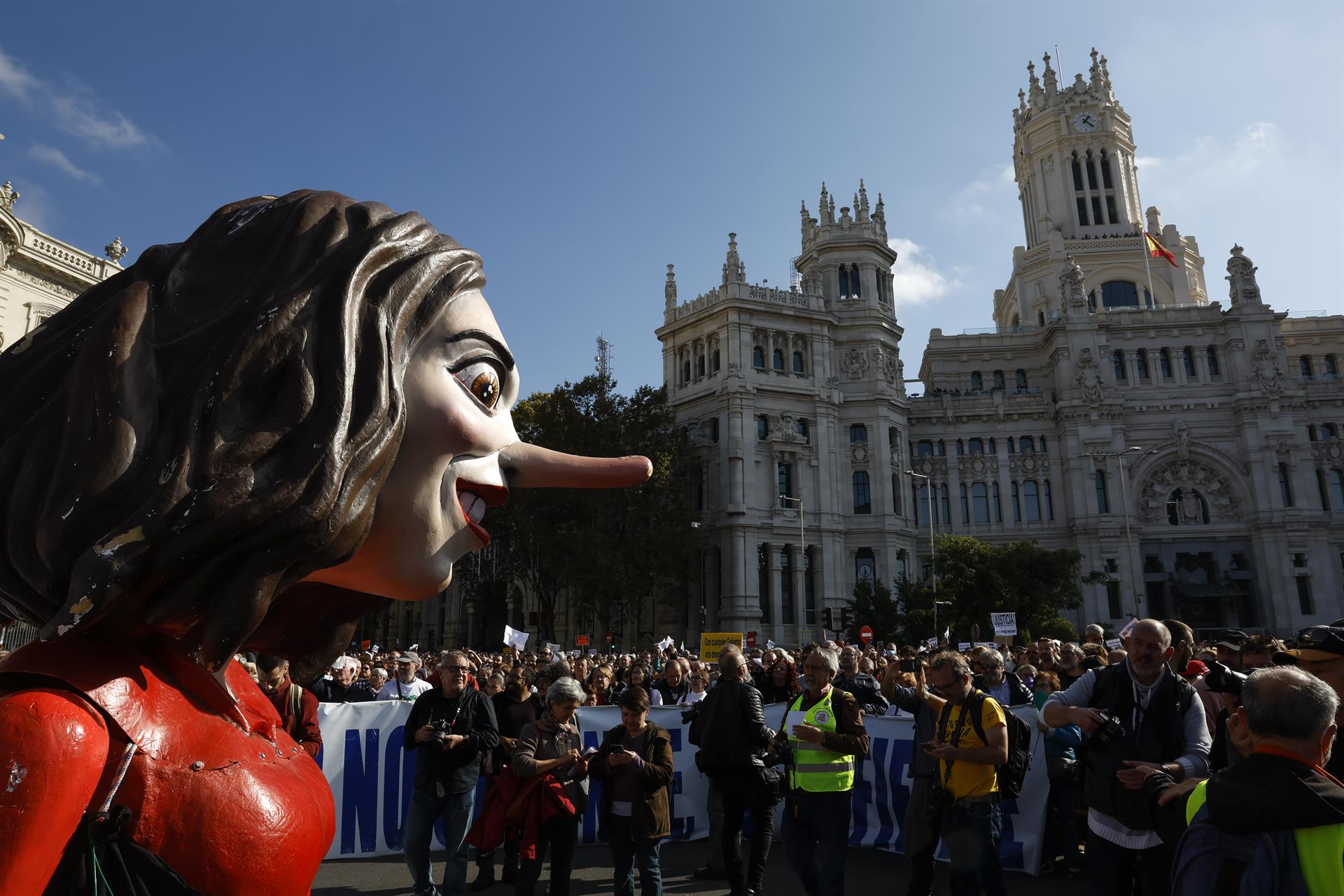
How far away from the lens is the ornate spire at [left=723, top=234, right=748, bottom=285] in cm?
4812

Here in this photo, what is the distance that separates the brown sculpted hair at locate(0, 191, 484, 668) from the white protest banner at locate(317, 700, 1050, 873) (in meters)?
7.48

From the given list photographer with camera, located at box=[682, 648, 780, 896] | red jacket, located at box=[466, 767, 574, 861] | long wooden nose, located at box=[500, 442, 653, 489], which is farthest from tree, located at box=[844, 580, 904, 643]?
long wooden nose, located at box=[500, 442, 653, 489]

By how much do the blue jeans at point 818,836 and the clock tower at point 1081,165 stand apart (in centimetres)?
6266

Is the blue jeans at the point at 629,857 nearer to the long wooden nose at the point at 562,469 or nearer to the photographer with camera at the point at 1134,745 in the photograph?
the photographer with camera at the point at 1134,745

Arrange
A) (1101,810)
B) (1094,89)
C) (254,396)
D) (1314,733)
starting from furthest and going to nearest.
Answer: (1094,89), (1101,810), (1314,733), (254,396)

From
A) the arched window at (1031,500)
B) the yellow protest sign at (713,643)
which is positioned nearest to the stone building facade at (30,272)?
the yellow protest sign at (713,643)

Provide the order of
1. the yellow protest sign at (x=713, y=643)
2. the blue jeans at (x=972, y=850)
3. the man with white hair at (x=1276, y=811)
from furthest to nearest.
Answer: the yellow protest sign at (x=713, y=643) → the blue jeans at (x=972, y=850) → the man with white hair at (x=1276, y=811)

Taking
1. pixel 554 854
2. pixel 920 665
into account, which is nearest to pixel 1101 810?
pixel 554 854

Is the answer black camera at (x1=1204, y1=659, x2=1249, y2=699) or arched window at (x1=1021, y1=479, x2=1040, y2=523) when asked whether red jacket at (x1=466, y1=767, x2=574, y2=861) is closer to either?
black camera at (x1=1204, y1=659, x2=1249, y2=699)

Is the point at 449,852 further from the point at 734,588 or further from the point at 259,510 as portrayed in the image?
the point at 734,588

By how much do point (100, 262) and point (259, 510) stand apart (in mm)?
32338

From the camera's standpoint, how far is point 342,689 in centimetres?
1082

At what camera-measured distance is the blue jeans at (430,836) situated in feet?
22.1

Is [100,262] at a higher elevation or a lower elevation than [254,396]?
higher
